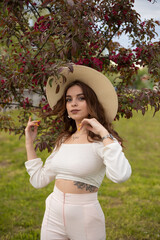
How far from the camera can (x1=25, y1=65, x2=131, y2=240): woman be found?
2086mm

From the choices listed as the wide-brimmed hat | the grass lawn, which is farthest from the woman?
the grass lawn

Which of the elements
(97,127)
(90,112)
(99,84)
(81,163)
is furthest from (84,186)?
(99,84)

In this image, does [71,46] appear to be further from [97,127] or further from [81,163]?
[81,163]

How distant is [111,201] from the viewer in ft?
17.4

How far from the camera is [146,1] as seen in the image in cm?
278

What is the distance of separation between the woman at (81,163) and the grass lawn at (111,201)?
44 cm

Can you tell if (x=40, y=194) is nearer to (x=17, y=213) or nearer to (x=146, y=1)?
(x=17, y=213)

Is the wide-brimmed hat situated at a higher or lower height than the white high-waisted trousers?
higher

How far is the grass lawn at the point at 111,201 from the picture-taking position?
424 centimetres

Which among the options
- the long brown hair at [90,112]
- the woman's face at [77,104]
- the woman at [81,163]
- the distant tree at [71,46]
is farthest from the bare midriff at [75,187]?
the distant tree at [71,46]

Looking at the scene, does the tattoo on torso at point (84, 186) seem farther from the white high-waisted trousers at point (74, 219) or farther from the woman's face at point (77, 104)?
the woman's face at point (77, 104)

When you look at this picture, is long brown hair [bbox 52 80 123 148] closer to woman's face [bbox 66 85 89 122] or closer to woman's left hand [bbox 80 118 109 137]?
woman's face [bbox 66 85 89 122]

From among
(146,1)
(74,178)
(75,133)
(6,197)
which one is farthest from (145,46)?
(6,197)

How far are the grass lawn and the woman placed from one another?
0.44 metres
